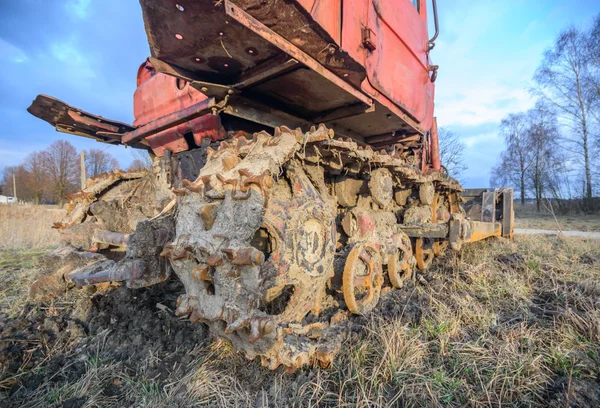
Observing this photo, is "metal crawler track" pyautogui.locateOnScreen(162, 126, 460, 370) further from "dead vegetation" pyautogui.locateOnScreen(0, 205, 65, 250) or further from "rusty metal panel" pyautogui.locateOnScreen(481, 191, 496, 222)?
"dead vegetation" pyautogui.locateOnScreen(0, 205, 65, 250)

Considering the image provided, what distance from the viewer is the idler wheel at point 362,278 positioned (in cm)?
228

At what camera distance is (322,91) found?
2096 mm

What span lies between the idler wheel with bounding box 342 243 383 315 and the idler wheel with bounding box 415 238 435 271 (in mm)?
1344

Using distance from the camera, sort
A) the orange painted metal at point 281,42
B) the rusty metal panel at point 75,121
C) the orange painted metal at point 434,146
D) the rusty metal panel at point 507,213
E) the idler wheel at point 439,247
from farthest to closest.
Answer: the rusty metal panel at point 507,213 < the orange painted metal at point 434,146 < the idler wheel at point 439,247 < the rusty metal panel at point 75,121 < the orange painted metal at point 281,42

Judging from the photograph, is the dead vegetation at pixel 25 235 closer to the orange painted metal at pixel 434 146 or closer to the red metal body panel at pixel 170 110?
the red metal body panel at pixel 170 110

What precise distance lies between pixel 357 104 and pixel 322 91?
42cm

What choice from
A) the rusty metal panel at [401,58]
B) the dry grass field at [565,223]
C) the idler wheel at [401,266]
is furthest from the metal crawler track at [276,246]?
the dry grass field at [565,223]

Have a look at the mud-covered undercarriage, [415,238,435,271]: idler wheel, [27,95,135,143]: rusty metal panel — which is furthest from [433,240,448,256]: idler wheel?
[27,95,135,143]: rusty metal panel

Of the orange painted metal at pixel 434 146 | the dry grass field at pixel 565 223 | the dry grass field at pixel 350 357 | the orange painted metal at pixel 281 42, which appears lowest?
the dry grass field at pixel 350 357

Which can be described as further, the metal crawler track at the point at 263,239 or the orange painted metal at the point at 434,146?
the orange painted metal at the point at 434,146

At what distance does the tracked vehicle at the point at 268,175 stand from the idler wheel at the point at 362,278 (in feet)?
0.04

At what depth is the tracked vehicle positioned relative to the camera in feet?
4.81

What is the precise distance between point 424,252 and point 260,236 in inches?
104

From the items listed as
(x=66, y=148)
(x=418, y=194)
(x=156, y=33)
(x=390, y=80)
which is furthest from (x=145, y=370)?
(x=66, y=148)
